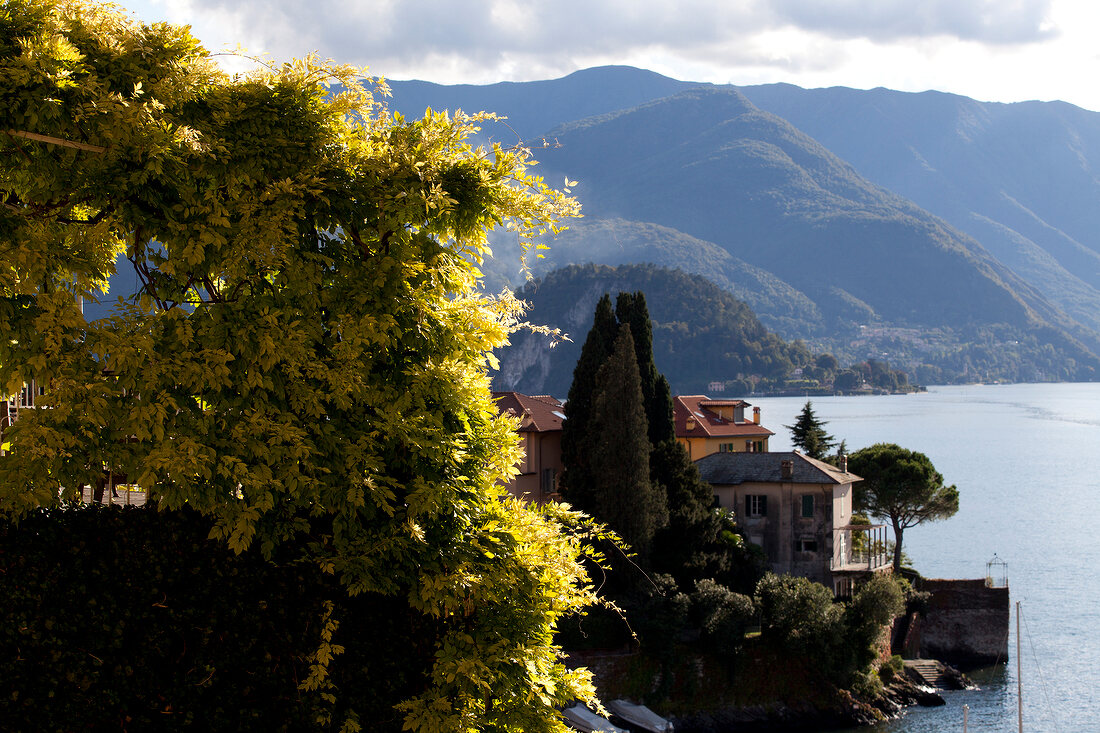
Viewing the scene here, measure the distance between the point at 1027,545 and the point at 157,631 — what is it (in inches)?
3757

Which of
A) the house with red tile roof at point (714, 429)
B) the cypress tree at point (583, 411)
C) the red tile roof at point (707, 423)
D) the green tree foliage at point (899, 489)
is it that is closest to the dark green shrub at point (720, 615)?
the cypress tree at point (583, 411)

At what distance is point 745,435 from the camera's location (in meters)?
64.2

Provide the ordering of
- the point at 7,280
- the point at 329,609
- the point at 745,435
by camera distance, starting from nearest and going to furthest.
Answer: the point at 7,280, the point at 329,609, the point at 745,435

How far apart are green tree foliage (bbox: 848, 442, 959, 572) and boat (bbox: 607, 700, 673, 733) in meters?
25.5

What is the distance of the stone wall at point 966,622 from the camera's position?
5631 centimetres

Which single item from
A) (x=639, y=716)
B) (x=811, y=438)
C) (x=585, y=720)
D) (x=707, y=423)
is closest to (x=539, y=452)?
(x=639, y=716)

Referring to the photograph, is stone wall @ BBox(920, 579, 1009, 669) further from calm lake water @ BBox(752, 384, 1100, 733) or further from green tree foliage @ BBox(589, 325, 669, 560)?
green tree foliage @ BBox(589, 325, 669, 560)

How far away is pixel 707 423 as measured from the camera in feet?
213

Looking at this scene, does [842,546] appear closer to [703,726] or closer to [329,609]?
[703,726]

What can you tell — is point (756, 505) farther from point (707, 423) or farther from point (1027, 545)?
point (1027, 545)

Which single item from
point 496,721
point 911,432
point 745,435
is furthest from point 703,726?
point 911,432

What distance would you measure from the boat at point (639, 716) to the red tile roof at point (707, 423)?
22820 millimetres

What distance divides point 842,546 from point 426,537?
45988mm

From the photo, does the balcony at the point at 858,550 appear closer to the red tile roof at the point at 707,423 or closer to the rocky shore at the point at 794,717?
the rocky shore at the point at 794,717
